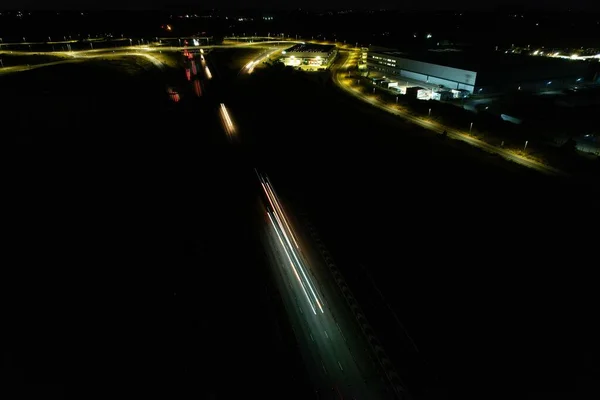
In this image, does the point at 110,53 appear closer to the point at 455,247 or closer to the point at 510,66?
the point at 510,66

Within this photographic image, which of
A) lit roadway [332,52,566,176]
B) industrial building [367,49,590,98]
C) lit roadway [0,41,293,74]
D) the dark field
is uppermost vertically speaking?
lit roadway [0,41,293,74]

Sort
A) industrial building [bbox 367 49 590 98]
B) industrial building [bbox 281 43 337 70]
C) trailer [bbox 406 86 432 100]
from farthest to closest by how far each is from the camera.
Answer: industrial building [bbox 281 43 337 70] → trailer [bbox 406 86 432 100] → industrial building [bbox 367 49 590 98]

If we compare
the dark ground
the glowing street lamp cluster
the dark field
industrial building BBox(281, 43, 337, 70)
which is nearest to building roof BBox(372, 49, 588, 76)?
industrial building BBox(281, 43, 337, 70)

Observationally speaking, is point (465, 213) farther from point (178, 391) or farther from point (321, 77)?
point (321, 77)

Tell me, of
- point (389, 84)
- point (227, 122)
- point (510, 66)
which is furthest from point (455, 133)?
point (227, 122)

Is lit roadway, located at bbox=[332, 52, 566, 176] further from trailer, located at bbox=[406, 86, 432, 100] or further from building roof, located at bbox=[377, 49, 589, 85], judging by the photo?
building roof, located at bbox=[377, 49, 589, 85]

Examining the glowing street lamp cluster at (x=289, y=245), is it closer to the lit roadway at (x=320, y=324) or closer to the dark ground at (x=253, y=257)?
A: the lit roadway at (x=320, y=324)

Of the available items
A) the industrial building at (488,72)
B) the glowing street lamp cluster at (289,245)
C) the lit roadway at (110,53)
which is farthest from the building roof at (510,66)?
the lit roadway at (110,53)
